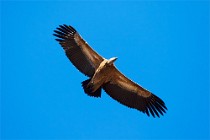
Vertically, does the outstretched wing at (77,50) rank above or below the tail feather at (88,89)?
above

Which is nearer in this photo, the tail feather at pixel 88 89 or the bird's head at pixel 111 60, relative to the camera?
the tail feather at pixel 88 89

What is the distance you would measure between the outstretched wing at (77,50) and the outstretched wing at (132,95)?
0.84m

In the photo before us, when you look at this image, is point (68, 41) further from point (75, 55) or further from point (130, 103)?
point (130, 103)

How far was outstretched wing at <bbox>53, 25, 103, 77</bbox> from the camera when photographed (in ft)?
38.7

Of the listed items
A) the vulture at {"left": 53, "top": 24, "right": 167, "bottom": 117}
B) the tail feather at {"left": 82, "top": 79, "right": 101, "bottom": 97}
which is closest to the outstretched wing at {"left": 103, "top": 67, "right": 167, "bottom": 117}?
the vulture at {"left": 53, "top": 24, "right": 167, "bottom": 117}

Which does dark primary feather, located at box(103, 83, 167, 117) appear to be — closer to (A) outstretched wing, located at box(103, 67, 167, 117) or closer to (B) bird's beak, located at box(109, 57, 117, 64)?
(A) outstretched wing, located at box(103, 67, 167, 117)

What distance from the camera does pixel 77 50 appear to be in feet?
39.0

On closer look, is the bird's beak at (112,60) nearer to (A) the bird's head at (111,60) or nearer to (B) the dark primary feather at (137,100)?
(A) the bird's head at (111,60)

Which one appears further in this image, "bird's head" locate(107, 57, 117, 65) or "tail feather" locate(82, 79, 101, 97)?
"bird's head" locate(107, 57, 117, 65)

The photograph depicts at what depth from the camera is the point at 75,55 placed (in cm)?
1187

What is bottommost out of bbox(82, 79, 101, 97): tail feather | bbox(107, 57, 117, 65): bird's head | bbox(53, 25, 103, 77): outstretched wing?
bbox(82, 79, 101, 97): tail feather

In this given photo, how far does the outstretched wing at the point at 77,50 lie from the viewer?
11.8 meters

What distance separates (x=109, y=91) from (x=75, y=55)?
176 centimetres

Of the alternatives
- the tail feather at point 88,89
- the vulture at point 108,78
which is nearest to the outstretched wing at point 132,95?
the vulture at point 108,78
